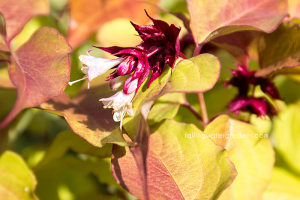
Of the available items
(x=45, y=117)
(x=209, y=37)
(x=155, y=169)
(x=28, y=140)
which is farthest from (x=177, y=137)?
(x=28, y=140)

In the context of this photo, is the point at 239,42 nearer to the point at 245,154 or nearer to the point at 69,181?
the point at 245,154

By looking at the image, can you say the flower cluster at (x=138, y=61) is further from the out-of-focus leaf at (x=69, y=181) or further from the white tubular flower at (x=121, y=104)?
the out-of-focus leaf at (x=69, y=181)

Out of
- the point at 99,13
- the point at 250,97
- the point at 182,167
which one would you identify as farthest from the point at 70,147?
the point at 99,13

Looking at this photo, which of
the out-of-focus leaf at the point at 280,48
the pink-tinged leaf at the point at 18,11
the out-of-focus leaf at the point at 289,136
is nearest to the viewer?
the out-of-focus leaf at the point at 280,48

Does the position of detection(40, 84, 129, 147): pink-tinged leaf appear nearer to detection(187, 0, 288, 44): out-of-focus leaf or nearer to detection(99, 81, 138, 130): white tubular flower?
detection(99, 81, 138, 130): white tubular flower

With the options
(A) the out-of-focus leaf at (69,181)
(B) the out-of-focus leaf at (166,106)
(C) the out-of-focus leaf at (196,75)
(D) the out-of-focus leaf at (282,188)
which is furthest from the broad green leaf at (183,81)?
(D) the out-of-focus leaf at (282,188)

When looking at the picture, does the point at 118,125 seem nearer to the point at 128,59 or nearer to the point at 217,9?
the point at 128,59
